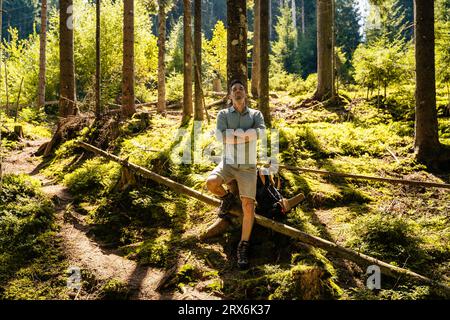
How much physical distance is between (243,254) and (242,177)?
1106mm

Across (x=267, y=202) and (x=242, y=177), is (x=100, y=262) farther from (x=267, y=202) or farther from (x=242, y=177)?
(x=267, y=202)

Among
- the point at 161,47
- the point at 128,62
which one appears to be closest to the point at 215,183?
the point at 128,62

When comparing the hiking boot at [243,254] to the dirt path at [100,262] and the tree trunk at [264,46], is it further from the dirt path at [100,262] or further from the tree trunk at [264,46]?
the tree trunk at [264,46]

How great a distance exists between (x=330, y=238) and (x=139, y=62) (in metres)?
22.4

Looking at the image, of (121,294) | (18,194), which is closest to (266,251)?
(121,294)

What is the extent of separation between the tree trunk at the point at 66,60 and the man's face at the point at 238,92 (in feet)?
29.1

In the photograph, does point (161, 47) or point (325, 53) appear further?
point (325, 53)

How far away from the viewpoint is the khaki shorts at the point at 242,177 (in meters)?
5.17

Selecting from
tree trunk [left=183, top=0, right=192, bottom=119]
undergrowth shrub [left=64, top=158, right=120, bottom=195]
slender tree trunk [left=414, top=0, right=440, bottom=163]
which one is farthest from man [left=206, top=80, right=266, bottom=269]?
tree trunk [left=183, top=0, right=192, bottom=119]

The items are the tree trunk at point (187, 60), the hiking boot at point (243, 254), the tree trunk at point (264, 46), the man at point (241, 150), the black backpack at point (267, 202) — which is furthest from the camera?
the tree trunk at point (187, 60)

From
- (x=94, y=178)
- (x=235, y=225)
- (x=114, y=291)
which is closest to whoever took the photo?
(x=114, y=291)

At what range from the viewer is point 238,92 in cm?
519

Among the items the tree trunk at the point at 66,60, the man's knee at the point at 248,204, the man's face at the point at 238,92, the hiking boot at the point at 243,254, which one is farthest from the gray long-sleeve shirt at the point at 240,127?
the tree trunk at the point at 66,60

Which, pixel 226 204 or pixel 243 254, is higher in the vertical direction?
pixel 226 204
